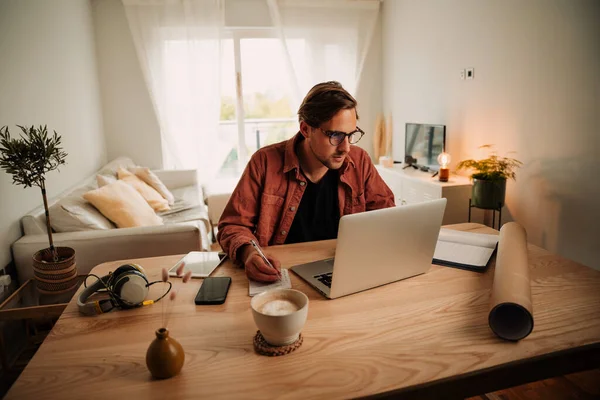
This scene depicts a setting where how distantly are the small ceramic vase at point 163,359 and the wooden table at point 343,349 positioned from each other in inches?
0.6

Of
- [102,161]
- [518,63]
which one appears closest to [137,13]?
[102,161]

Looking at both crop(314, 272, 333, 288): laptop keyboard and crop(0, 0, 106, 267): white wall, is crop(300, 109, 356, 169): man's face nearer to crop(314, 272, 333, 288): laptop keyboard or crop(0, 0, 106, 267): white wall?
crop(314, 272, 333, 288): laptop keyboard

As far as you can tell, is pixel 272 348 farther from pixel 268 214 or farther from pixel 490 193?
pixel 490 193

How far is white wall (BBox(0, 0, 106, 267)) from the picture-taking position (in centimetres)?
222

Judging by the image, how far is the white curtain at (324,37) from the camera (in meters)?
4.68

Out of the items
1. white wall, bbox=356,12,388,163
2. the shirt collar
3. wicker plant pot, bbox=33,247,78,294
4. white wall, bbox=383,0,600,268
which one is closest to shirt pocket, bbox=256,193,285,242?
the shirt collar

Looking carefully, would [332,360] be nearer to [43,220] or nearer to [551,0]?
[43,220]

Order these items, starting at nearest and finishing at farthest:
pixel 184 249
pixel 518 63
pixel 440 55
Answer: pixel 184 249, pixel 518 63, pixel 440 55

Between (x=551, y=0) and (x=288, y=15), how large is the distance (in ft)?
9.26

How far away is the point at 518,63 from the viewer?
2.90 meters

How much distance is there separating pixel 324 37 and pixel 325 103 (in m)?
3.78

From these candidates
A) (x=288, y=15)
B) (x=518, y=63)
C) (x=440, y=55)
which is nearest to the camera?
(x=518, y=63)

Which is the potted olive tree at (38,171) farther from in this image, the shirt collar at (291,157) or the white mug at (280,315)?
the white mug at (280,315)

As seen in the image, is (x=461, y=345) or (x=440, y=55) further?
(x=440, y=55)
